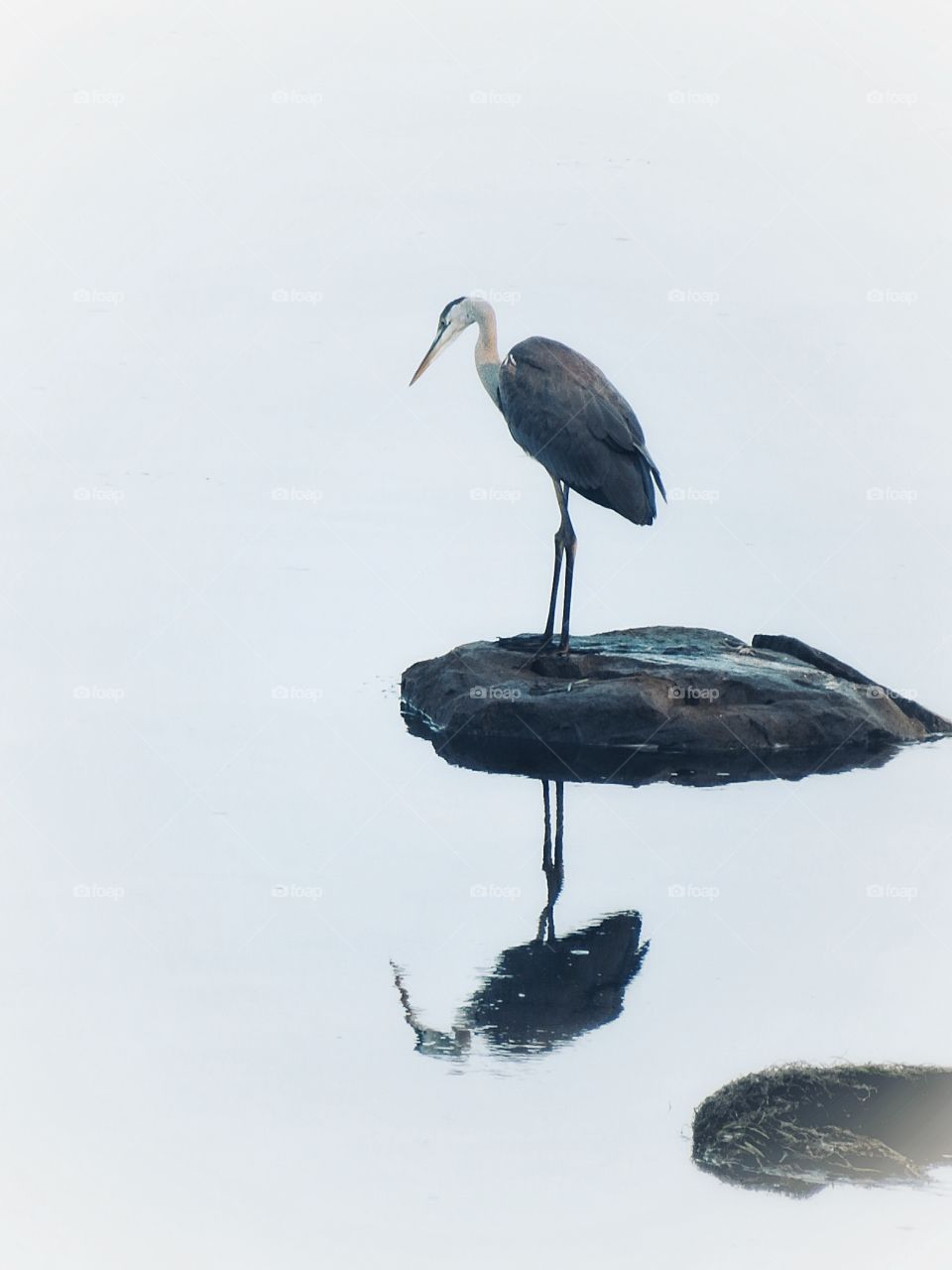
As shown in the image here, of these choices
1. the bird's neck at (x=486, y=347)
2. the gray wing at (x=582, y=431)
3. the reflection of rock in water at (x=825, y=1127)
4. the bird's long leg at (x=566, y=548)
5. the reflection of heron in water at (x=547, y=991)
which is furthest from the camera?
the bird's neck at (x=486, y=347)

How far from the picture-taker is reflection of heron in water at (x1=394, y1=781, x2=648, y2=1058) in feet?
23.3

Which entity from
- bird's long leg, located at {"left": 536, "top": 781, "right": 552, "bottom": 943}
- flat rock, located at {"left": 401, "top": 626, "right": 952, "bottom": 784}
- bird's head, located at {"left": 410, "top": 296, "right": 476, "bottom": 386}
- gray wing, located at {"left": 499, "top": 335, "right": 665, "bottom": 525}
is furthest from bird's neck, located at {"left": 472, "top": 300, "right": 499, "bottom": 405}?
bird's long leg, located at {"left": 536, "top": 781, "right": 552, "bottom": 943}

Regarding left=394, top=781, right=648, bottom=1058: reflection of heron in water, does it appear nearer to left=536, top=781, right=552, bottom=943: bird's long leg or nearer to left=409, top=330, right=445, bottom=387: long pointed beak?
left=536, top=781, right=552, bottom=943: bird's long leg

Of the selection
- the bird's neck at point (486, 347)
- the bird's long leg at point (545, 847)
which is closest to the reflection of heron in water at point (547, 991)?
the bird's long leg at point (545, 847)

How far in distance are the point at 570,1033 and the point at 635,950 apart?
102 cm

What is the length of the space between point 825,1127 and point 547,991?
1505mm

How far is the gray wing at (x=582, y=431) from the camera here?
11.8m

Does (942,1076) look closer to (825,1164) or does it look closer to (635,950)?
(825,1164)

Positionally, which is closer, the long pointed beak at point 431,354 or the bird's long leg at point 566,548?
the bird's long leg at point 566,548

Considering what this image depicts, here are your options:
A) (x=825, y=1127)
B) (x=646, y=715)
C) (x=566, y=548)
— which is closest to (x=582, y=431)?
(x=566, y=548)

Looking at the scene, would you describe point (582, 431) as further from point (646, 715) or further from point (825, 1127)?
point (825, 1127)

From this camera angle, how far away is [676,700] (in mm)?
11641

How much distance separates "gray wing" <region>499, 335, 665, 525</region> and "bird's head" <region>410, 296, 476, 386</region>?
1.06 metres

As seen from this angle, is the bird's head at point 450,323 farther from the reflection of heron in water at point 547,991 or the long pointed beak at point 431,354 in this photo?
the reflection of heron in water at point 547,991
